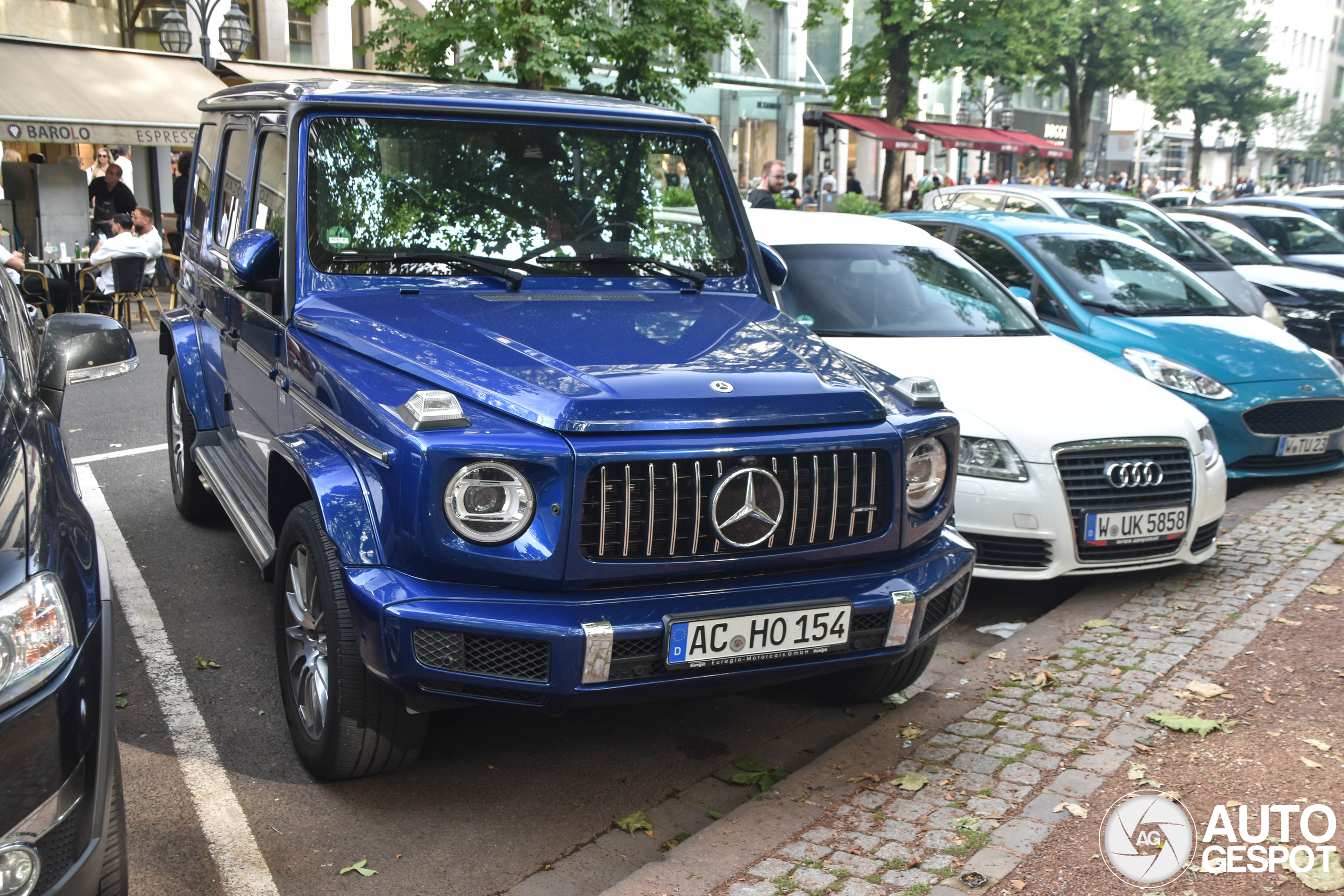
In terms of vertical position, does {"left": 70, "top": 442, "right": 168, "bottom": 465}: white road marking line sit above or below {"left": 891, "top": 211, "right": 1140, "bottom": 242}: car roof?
below

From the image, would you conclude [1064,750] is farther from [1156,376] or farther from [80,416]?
[80,416]

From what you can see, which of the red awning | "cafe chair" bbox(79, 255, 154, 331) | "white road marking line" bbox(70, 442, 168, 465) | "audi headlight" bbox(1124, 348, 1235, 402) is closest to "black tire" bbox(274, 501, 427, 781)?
"white road marking line" bbox(70, 442, 168, 465)

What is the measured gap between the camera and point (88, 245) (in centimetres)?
1714

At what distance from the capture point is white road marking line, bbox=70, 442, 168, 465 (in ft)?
27.1

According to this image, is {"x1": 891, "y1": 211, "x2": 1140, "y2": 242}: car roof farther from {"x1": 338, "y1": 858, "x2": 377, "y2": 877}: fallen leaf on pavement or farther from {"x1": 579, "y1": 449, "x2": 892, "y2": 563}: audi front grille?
{"x1": 338, "y1": 858, "x2": 377, "y2": 877}: fallen leaf on pavement

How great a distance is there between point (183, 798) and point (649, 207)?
2660mm

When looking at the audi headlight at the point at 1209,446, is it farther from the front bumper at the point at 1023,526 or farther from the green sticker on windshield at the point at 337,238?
the green sticker on windshield at the point at 337,238

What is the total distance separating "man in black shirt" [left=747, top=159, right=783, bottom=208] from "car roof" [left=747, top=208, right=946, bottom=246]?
19.6 ft

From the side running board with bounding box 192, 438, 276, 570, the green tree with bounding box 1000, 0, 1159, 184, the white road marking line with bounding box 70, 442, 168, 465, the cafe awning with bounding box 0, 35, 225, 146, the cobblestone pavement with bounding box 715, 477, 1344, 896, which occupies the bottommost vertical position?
the cobblestone pavement with bounding box 715, 477, 1344, 896

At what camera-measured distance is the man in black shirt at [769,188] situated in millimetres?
13961

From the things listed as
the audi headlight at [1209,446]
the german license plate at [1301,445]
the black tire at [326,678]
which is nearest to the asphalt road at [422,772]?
the black tire at [326,678]

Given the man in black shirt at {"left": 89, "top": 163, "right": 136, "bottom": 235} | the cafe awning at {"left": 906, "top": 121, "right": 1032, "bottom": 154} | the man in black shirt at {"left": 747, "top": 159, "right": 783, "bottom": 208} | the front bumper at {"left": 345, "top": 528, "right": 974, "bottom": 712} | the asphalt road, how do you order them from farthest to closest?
the cafe awning at {"left": 906, "top": 121, "right": 1032, "bottom": 154}, the man in black shirt at {"left": 89, "top": 163, "right": 136, "bottom": 235}, the man in black shirt at {"left": 747, "top": 159, "right": 783, "bottom": 208}, the asphalt road, the front bumper at {"left": 345, "top": 528, "right": 974, "bottom": 712}

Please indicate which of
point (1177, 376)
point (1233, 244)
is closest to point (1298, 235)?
point (1233, 244)

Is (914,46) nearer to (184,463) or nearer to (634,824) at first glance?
(184,463)
